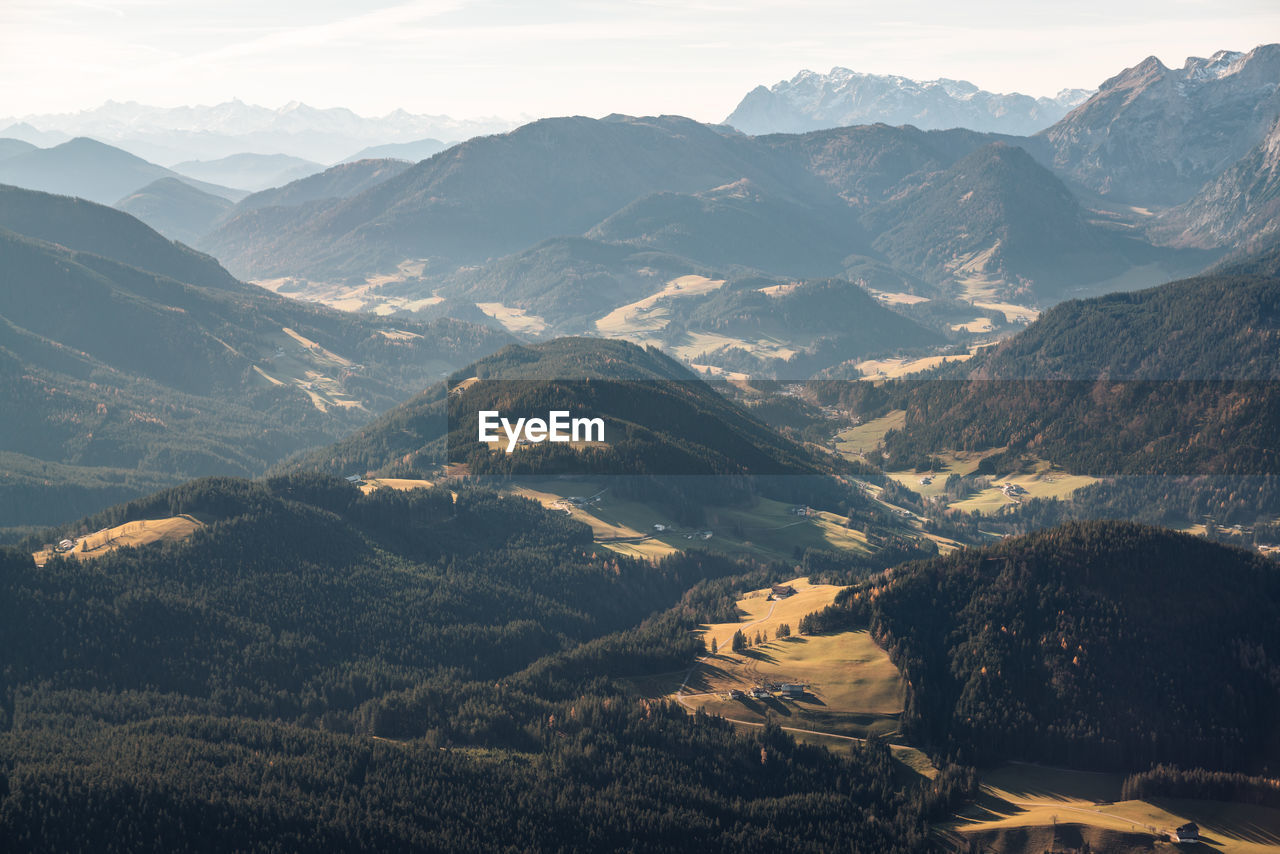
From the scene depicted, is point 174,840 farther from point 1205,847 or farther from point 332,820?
point 1205,847

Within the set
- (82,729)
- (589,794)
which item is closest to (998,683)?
(589,794)

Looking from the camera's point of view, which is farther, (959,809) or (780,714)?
(780,714)

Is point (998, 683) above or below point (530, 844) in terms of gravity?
above

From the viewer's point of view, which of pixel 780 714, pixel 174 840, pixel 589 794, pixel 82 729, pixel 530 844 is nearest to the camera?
pixel 174 840

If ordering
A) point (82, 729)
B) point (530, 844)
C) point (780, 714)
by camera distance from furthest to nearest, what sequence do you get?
1. point (780, 714)
2. point (82, 729)
3. point (530, 844)

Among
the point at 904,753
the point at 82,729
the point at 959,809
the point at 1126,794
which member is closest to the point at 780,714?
the point at 904,753

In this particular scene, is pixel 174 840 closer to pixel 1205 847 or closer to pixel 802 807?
pixel 802 807
